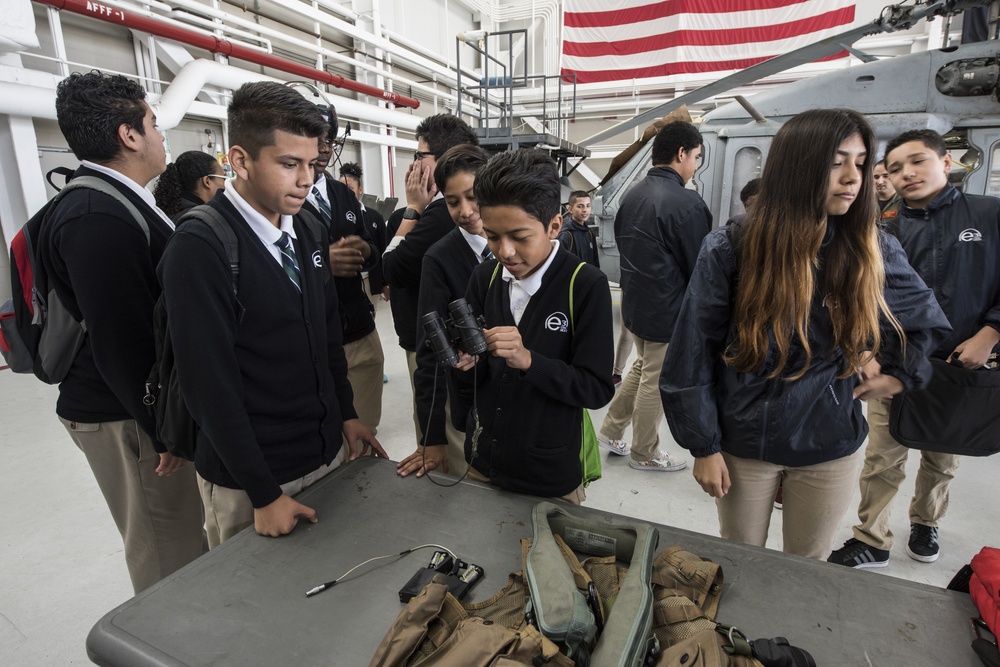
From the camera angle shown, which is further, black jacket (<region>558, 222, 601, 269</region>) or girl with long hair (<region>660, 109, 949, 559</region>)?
black jacket (<region>558, 222, 601, 269</region>)

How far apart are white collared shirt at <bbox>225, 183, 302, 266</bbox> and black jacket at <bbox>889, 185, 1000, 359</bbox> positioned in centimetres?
249

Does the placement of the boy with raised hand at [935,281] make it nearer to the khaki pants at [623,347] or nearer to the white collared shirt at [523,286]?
the white collared shirt at [523,286]

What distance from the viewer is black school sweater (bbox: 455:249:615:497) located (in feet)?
4.42

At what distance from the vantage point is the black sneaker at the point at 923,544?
230 centimetres

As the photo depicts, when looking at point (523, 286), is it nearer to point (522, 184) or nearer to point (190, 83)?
point (522, 184)

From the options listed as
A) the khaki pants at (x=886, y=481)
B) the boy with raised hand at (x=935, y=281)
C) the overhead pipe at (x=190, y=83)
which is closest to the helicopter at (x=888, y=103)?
the boy with raised hand at (x=935, y=281)

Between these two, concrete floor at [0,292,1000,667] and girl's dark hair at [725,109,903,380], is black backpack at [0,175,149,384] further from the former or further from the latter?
girl's dark hair at [725,109,903,380]

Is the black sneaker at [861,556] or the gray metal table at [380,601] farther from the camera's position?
the black sneaker at [861,556]

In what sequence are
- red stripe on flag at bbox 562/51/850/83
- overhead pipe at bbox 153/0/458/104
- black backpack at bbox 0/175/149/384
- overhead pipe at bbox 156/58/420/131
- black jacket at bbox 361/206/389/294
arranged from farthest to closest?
red stripe on flag at bbox 562/51/850/83
overhead pipe at bbox 153/0/458/104
overhead pipe at bbox 156/58/420/131
black jacket at bbox 361/206/389/294
black backpack at bbox 0/175/149/384

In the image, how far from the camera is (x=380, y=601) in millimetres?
1022

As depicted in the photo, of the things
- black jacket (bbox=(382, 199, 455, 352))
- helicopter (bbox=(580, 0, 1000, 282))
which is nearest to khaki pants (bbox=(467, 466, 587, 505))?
black jacket (bbox=(382, 199, 455, 352))

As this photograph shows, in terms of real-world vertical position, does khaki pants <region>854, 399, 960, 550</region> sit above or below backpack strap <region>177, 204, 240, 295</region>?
below

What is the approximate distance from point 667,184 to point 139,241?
243 centimetres

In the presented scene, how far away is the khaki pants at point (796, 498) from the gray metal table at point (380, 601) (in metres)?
0.38
